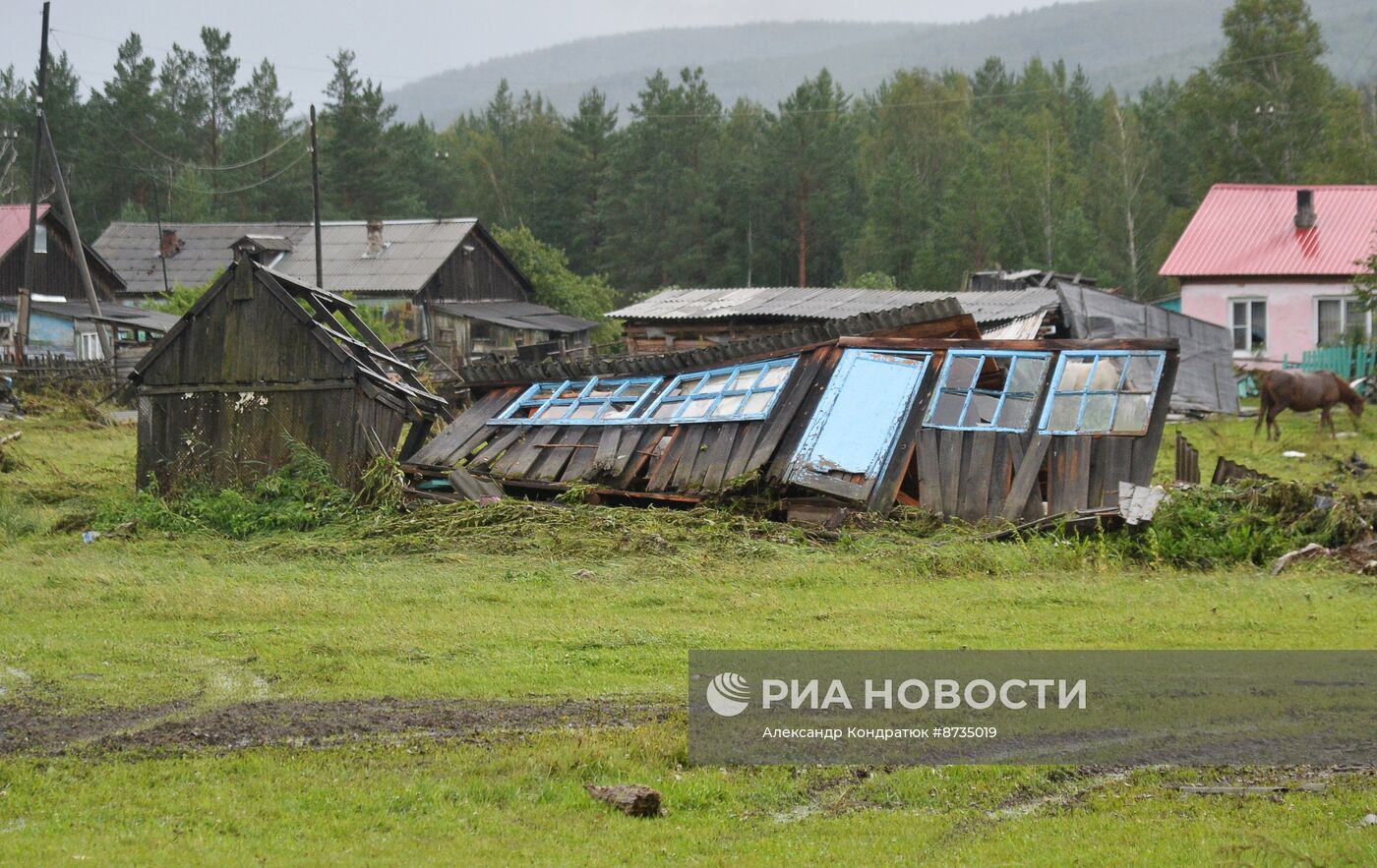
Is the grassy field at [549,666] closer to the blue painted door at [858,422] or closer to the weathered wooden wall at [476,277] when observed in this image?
the blue painted door at [858,422]

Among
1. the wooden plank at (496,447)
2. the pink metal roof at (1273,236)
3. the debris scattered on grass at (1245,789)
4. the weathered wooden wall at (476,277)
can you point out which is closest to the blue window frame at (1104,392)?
the wooden plank at (496,447)

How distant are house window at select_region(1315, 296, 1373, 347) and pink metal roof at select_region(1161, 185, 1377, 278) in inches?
32.2

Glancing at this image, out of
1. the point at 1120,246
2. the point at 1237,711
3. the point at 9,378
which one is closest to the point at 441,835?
the point at 1237,711

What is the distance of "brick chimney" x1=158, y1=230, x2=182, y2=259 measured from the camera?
192 ft

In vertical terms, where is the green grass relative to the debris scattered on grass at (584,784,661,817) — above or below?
above

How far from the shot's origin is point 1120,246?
6406 centimetres

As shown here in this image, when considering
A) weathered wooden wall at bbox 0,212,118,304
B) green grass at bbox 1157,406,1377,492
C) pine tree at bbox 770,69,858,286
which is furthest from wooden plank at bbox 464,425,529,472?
pine tree at bbox 770,69,858,286

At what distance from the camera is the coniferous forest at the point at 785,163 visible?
5778 centimetres

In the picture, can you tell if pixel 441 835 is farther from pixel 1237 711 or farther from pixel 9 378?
pixel 9 378

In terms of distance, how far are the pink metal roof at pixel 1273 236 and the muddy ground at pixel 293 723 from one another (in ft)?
107

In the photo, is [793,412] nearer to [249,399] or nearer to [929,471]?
[929,471]

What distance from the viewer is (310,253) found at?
182 ft

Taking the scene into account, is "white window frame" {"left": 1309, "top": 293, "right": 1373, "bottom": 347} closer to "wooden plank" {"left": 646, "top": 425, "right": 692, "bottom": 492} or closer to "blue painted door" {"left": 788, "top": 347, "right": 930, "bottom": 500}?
"blue painted door" {"left": 788, "top": 347, "right": 930, "bottom": 500}

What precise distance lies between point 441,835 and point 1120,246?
62075mm
